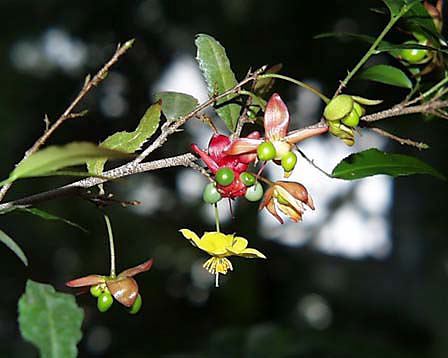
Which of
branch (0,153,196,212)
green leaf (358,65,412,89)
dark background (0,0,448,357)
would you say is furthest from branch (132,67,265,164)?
dark background (0,0,448,357)

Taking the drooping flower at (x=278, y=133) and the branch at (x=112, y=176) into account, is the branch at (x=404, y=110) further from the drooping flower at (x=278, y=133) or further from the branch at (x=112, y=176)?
the branch at (x=112, y=176)

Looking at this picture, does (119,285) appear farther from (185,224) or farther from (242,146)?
(185,224)

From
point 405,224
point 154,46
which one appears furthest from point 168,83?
point 405,224

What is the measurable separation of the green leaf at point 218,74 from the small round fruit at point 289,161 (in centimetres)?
9

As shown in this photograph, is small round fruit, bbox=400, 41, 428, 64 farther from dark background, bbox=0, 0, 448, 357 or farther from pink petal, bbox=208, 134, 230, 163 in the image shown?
dark background, bbox=0, 0, 448, 357

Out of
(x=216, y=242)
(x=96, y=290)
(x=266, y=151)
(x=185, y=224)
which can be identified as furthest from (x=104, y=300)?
(x=185, y=224)

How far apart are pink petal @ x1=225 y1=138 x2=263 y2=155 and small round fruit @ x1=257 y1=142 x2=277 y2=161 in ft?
0.06

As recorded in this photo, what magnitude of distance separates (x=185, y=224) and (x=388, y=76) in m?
2.25

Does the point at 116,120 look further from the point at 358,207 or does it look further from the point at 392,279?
the point at 358,207

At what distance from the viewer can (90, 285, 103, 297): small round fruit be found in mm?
721

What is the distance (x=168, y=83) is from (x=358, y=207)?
5.28 ft

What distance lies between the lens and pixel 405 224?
2768 millimetres

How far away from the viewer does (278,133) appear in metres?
0.67

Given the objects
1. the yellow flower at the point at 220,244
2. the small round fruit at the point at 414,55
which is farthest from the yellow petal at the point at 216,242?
the small round fruit at the point at 414,55
